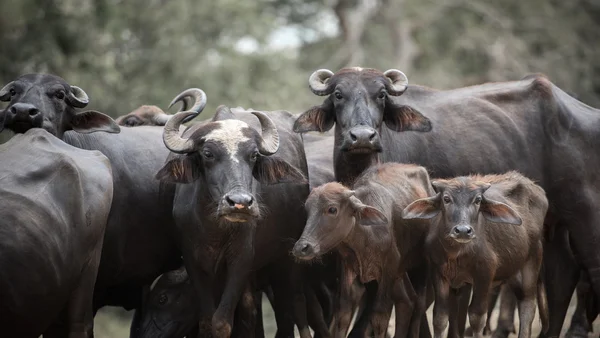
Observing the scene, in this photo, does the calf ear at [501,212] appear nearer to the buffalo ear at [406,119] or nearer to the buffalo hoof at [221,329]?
the buffalo ear at [406,119]

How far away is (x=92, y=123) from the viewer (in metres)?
12.1

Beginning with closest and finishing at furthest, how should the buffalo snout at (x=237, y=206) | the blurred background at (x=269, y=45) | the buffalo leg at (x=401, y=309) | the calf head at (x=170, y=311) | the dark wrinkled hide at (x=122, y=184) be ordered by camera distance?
the buffalo snout at (x=237, y=206) → the buffalo leg at (x=401, y=309) → the dark wrinkled hide at (x=122, y=184) → the calf head at (x=170, y=311) → the blurred background at (x=269, y=45)

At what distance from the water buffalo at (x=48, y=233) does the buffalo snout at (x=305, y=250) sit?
5.98 feet

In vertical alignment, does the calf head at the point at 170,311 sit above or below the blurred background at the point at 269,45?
below

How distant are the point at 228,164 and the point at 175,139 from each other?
702 mm

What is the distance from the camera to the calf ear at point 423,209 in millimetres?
11039

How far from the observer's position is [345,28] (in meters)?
30.6

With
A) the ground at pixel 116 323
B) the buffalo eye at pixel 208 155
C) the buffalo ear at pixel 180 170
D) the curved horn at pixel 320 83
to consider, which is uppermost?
the curved horn at pixel 320 83

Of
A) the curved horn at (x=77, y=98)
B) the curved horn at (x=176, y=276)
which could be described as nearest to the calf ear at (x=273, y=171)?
the curved horn at (x=77, y=98)

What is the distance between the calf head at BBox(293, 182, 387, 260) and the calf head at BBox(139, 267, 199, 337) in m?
2.28

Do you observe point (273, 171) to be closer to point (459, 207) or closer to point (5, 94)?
point (459, 207)

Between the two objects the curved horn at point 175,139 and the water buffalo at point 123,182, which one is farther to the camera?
the water buffalo at point 123,182

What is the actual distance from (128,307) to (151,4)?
1264cm

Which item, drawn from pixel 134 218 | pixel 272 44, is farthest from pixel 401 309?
pixel 272 44
